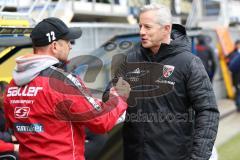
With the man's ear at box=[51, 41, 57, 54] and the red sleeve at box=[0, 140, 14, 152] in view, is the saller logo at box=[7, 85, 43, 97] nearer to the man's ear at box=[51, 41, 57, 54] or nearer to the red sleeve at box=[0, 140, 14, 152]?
the man's ear at box=[51, 41, 57, 54]

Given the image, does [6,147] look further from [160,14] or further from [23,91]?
[160,14]

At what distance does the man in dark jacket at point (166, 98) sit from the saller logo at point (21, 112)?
689mm

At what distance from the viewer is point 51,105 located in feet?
8.06

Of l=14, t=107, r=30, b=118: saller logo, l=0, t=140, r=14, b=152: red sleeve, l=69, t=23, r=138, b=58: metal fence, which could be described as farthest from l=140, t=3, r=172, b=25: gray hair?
l=69, t=23, r=138, b=58: metal fence

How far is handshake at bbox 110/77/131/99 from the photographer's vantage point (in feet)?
8.98

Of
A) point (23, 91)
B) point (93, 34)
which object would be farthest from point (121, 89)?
point (93, 34)

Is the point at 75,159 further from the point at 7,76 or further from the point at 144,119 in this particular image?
the point at 7,76

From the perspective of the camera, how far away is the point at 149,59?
112 inches

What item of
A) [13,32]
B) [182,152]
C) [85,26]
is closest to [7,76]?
[13,32]

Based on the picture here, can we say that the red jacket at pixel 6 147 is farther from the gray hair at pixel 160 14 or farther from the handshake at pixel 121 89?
the gray hair at pixel 160 14

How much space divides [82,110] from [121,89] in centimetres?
37

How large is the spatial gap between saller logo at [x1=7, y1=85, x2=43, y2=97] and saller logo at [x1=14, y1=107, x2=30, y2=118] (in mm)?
81

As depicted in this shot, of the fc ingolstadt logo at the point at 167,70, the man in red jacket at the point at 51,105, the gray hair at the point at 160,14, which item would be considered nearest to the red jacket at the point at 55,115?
the man in red jacket at the point at 51,105

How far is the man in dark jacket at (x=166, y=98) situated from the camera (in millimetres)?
2688
